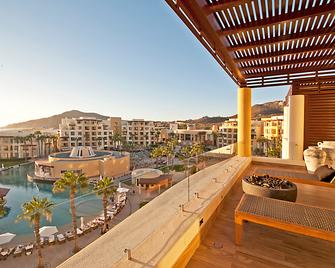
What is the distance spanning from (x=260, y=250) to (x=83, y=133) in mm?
46139

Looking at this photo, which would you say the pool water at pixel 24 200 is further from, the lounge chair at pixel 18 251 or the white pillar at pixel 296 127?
the white pillar at pixel 296 127

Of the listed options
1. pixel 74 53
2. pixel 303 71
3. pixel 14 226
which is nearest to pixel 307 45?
pixel 303 71

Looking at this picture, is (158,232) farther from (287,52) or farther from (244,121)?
(244,121)

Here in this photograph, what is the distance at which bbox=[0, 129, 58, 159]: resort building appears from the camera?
36469 mm

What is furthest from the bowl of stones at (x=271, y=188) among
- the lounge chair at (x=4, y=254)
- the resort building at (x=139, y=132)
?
the resort building at (x=139, y=132)

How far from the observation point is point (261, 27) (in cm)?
257

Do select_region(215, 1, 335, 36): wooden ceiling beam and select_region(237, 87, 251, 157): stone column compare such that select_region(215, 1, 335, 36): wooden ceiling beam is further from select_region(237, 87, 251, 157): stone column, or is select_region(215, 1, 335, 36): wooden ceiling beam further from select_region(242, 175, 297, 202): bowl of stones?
select_region(237, 87, 251, 157): stone column

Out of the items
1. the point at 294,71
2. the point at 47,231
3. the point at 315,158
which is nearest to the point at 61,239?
the point at 47,231

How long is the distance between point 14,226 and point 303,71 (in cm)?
1972

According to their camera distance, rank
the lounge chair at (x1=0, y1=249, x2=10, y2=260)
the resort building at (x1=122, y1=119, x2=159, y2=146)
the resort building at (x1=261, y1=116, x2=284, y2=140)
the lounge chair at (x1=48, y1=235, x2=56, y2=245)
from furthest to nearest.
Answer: the resort building at (x1=122, y1=119, x2=159, y2=146)
the resort building at (x1=261, y1=116, x2=284, y2=140)
the lounge chair at (x1=48, y1=235, x2=56, y2=245)
the lounge chair at (x1=0, y1=249, x2=10, y2=260)

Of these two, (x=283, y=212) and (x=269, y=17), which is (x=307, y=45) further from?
(x=283, y=212)

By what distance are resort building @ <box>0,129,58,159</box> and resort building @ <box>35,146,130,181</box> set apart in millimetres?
16548

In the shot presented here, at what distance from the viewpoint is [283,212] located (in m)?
2.04

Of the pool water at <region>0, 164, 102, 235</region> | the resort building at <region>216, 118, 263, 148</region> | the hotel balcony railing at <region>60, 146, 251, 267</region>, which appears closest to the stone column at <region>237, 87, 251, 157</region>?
the hotel balcony railing at <region>60, 146, 251, 267</region>
